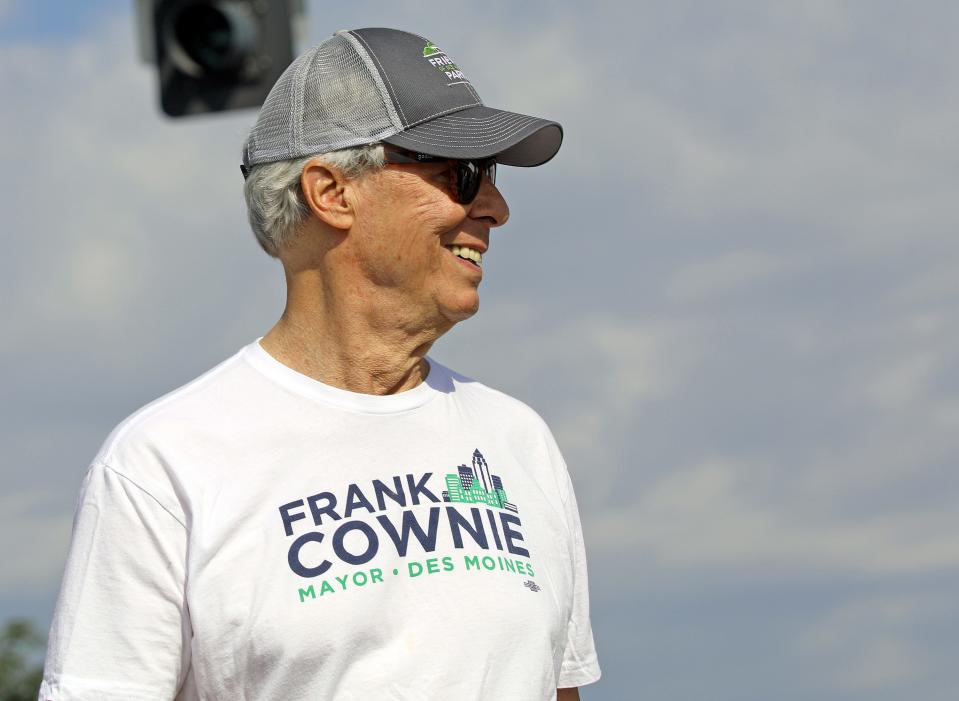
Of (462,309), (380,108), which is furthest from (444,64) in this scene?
(462,309)

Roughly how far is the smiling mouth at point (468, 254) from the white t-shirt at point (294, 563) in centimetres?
38

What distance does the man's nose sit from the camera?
3.42m

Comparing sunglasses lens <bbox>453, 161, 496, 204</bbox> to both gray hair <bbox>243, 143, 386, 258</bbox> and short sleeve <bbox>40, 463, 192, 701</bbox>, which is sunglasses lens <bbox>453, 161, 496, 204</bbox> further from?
short sleeve <bbox>40, 463, 192, 701</bbox>

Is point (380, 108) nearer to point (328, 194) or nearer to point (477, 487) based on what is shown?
point (328, 194)

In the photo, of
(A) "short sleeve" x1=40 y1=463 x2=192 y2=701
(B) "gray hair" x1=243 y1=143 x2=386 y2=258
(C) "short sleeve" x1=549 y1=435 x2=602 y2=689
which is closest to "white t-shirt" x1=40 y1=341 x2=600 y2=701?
(A) "short sleeve" x1=40 y1=463 x2=192 y2=701

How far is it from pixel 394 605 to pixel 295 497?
308mm

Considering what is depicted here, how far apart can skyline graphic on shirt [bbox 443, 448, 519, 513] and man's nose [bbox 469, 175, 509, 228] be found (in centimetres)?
53

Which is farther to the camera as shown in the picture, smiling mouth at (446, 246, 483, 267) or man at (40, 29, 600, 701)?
smiling mouth at (446, 246, 483, 267)

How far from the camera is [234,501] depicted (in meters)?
3.10

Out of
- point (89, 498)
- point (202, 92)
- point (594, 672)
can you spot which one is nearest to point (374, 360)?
point (89, 498)

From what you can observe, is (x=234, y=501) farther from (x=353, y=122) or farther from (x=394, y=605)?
(x=353, y=122)

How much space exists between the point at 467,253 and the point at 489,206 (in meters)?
0.13

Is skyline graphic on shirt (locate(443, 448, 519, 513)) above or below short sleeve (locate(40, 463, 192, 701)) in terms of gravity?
above

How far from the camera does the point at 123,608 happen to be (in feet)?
9.90
